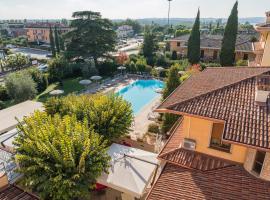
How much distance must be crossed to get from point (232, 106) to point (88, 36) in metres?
39.8

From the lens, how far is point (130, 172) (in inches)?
548

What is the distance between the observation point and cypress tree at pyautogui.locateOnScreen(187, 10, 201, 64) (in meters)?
49.9

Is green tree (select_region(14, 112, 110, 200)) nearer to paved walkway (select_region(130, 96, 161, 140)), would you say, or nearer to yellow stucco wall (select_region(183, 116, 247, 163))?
yellow stucco wall (select_region(183, 116, 247, 163))

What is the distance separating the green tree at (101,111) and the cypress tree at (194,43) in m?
35.4

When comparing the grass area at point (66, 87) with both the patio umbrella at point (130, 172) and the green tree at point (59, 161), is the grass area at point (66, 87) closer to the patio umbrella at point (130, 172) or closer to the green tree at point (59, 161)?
the green tree at point (59, 161)

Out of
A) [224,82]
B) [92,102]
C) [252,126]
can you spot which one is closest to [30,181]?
[92,102]

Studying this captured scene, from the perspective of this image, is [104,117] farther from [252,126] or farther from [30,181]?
[252,126]

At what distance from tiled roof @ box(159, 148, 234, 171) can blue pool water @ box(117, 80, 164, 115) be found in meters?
22.4

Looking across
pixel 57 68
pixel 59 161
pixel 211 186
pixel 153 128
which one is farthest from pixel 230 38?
pixel 59 161

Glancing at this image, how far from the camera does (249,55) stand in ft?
159

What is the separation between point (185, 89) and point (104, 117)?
718 centimetres

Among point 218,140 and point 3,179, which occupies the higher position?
point 218,140

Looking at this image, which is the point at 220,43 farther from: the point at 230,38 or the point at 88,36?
the point at 88,36

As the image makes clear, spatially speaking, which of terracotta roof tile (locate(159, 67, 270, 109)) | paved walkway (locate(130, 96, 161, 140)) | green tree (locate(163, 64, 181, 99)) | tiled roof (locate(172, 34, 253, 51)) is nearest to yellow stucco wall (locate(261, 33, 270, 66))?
terracotta roof tile (locate(159, 67, 270, 109))
